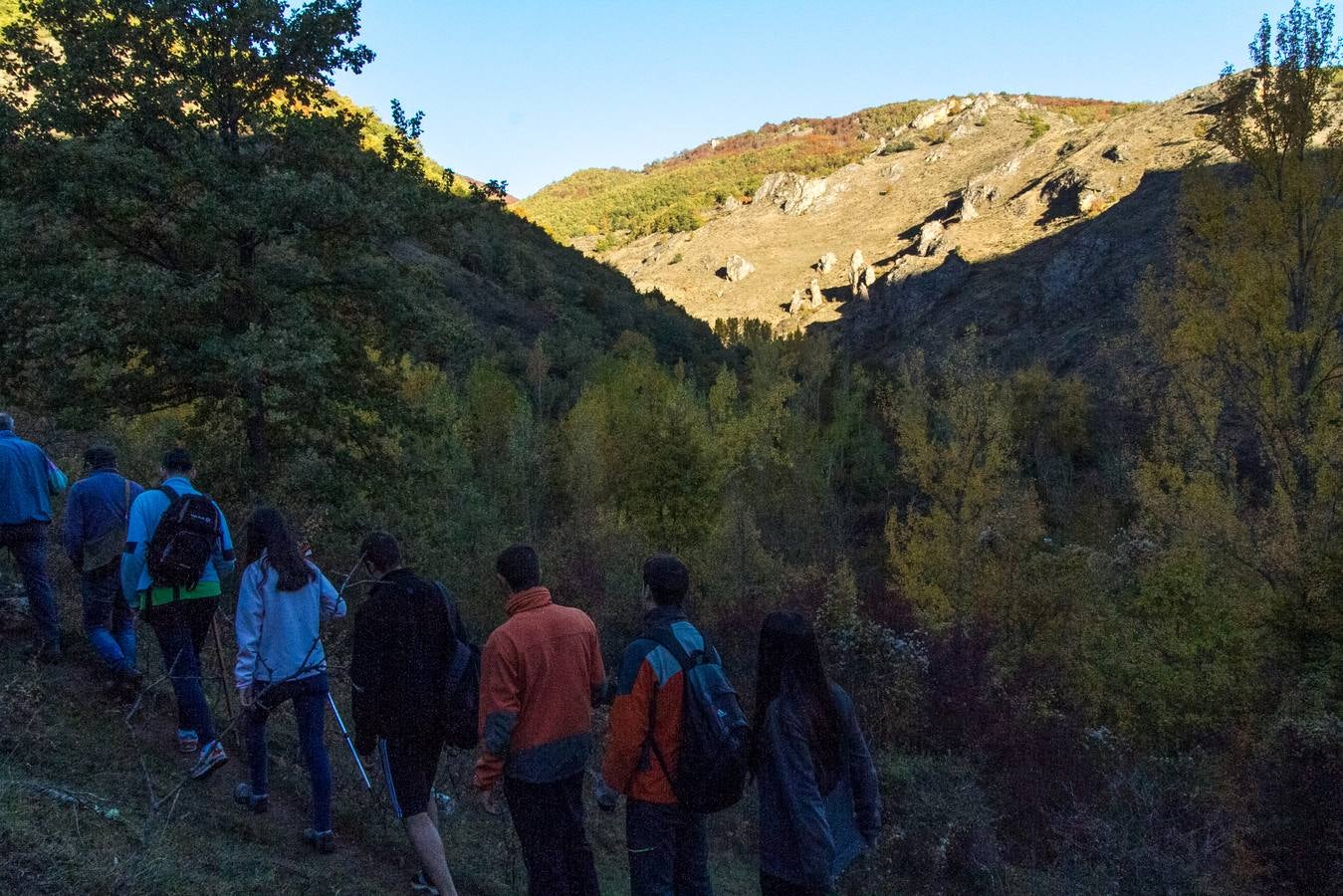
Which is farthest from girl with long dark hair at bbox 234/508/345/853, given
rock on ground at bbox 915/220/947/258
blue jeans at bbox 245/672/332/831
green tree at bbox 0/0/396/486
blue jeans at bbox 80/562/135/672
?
rock on ground at bbox 915/220/947/258

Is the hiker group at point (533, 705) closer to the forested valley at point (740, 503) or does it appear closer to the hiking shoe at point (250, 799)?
the hiking shoe at point (250, 799)

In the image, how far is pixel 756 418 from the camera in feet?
136

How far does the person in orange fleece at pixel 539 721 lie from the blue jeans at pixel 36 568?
13.7 feet

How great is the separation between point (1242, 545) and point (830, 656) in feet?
27.8

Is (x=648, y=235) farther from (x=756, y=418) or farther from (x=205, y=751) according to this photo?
(x=205, y=751)

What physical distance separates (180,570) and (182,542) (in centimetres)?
20

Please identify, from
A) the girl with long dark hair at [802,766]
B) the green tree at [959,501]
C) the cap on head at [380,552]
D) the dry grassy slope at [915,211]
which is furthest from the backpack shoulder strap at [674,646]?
the dry grassy slope at [915,211]

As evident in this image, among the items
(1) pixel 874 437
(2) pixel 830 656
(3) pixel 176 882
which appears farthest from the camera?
(1) pixel 874 437

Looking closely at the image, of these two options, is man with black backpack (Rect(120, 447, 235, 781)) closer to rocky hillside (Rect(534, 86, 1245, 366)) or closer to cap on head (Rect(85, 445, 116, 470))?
cap on head (Rect(85, 445, 116, 470))

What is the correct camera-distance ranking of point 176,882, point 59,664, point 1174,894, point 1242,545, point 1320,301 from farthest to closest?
point 1242,545, point 1320,301, point 1174,894, point 59,664, point 176,882

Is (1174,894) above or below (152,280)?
below

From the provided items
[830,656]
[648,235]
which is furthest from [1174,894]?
[648,235]

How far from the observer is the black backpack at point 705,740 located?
11.2 feet

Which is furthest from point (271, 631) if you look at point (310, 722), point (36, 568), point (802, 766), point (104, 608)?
point (802, 766)
